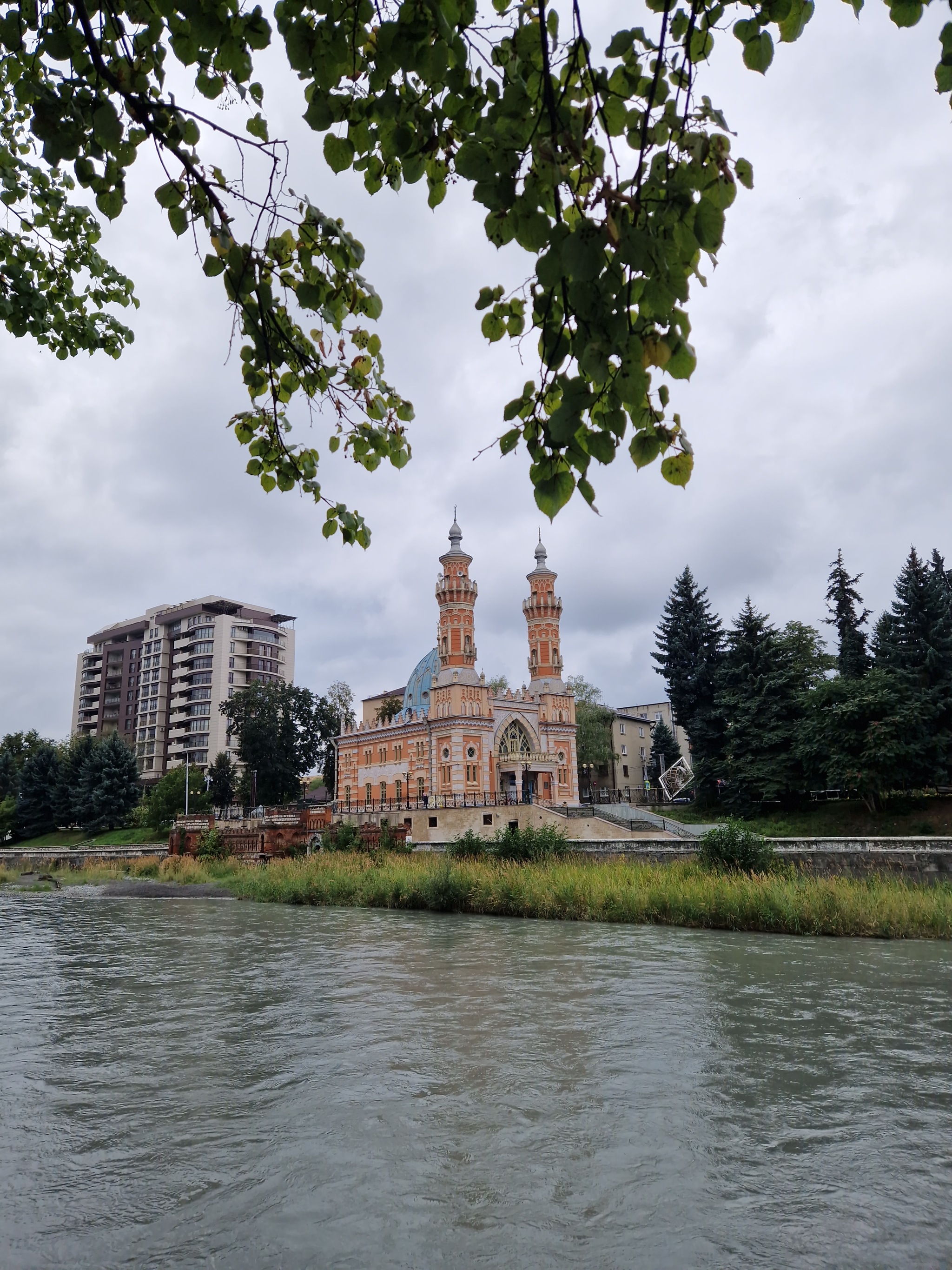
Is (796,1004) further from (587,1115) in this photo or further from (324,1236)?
(324,1236)

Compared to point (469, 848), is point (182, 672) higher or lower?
higher

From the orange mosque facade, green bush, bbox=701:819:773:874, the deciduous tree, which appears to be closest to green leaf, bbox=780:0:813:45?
green bush, bbox=701:819:773:874

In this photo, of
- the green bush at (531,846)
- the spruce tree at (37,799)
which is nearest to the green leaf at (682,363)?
the green bush at (531,846)

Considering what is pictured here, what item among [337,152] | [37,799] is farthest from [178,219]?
[37,799]

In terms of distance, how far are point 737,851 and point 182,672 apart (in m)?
77.3

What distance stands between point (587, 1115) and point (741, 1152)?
1220 mm

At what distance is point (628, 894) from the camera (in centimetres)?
1977

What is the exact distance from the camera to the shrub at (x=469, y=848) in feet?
94.4

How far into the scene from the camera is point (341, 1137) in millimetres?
6105

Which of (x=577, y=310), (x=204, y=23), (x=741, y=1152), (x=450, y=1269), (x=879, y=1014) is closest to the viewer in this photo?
(x=577, y=310)

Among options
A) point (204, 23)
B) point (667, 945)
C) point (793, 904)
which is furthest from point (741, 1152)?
point (793, 904)

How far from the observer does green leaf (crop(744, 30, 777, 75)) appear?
2766 millimetres

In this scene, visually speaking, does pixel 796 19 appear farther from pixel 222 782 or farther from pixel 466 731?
pixel 222 782

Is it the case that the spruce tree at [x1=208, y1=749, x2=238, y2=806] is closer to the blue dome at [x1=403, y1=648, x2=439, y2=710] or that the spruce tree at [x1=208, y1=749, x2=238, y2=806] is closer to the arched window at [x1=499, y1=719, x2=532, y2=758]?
the blue dome at [x1=403, y1=648, x2=439, y2=710]
